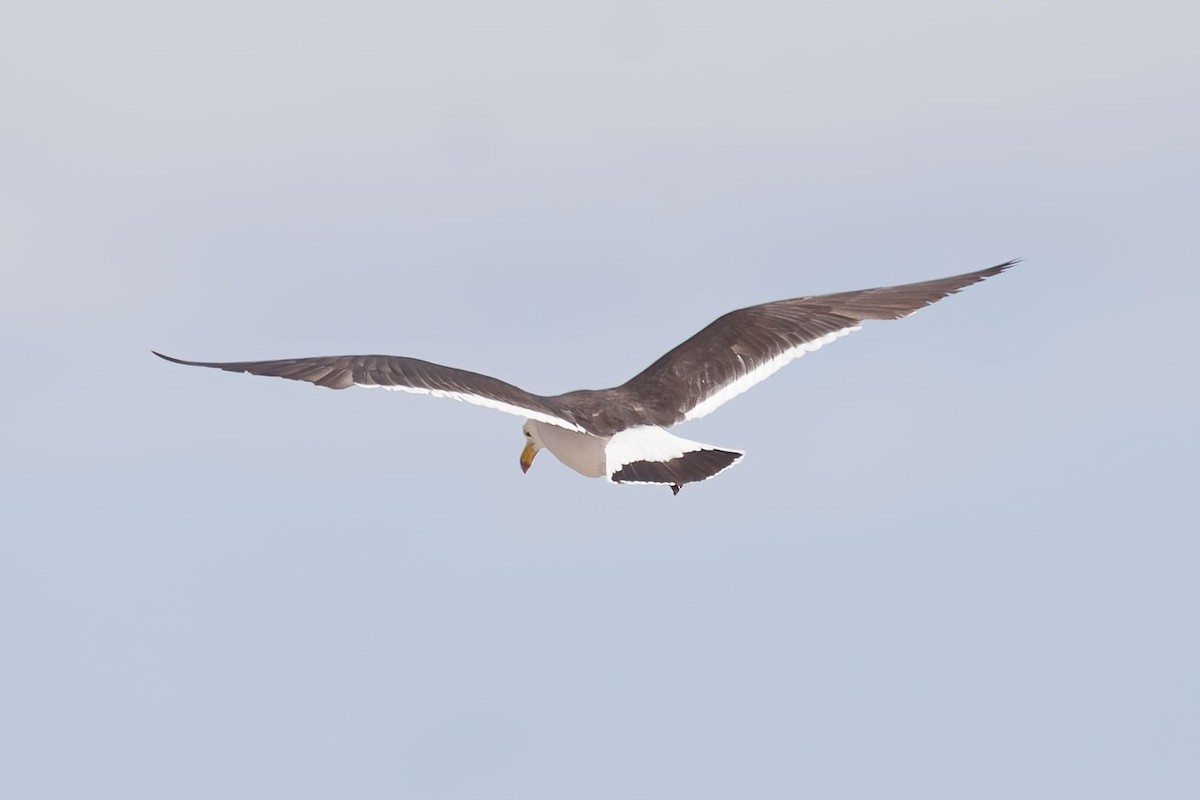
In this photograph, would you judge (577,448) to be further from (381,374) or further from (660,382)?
(381,374)

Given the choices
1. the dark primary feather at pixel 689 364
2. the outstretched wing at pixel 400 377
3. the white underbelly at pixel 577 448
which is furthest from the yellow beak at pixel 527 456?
the outstretched wing at pixel 400 377

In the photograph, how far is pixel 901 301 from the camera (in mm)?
22938

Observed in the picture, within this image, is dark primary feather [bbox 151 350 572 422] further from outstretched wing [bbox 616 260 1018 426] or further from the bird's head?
outstretched wing [bbox 616 260 1018 426]

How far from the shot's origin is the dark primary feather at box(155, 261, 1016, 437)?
1930cm

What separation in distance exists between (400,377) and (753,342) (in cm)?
518

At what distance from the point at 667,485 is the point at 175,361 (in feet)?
16.2

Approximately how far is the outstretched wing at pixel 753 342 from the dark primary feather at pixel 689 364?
0.04 feet

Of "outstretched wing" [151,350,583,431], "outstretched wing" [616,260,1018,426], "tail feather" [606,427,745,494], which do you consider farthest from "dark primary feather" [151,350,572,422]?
"outstretched wing" [616,260,1018,426]

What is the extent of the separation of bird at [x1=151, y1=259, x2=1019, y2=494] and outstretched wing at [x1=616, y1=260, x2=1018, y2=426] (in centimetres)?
1

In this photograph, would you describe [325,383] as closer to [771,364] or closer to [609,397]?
[609,397]

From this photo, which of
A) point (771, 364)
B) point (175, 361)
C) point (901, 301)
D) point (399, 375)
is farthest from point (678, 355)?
point (175, 361)

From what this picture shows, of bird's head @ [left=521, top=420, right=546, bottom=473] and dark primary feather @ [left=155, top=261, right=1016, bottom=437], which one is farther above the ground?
dark primary feather @ [left=155, top=261, right=1016, bottom=437]

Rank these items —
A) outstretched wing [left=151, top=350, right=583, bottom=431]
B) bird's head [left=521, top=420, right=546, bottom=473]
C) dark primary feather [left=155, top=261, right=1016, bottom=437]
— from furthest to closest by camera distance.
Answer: bird's head [left=521, top=420, right=546, bottom=473], dark primary feather [left=155, top=261, right=1016, bottom=437], outstretched wing [left=151, top=350, right=583, bottom=431]

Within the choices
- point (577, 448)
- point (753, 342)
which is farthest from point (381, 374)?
point (753, 342)
